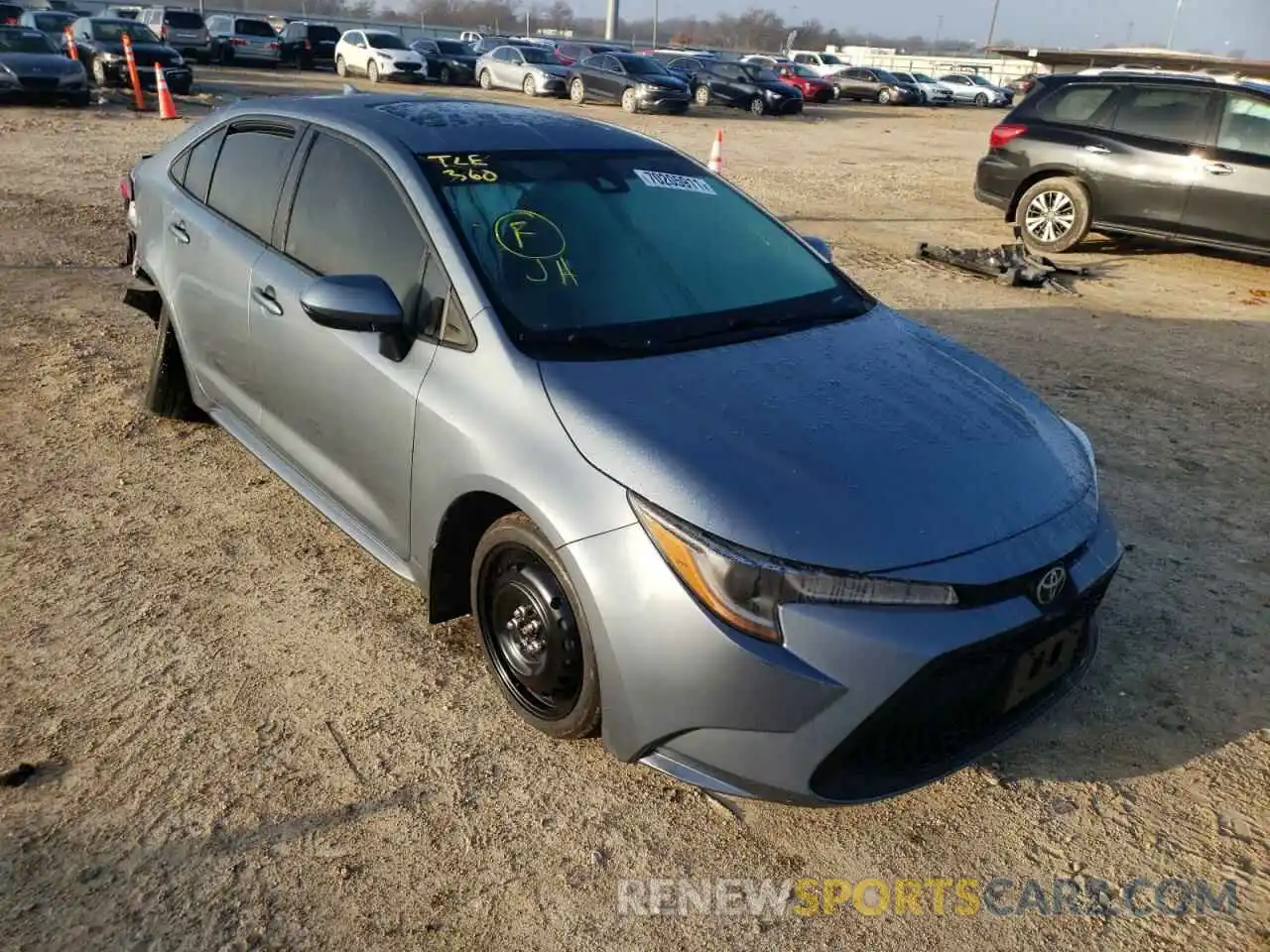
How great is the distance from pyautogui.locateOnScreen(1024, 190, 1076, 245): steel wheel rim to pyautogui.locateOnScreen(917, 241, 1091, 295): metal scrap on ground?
77 cm

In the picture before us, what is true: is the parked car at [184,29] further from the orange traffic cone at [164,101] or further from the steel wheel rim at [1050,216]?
the steel wheel rim at [1050,216]

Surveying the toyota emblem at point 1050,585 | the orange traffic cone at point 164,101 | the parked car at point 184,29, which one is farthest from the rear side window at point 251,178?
the parked car at point 184,29

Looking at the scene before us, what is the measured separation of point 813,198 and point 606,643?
1102 cm

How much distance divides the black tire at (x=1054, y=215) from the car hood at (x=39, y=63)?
16.3 meters

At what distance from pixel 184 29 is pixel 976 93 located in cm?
2979

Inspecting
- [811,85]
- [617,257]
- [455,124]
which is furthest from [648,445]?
[811,85]

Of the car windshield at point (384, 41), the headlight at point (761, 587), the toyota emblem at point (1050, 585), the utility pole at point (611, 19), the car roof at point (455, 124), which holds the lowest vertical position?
the toyota emblem at point (1050, 585)

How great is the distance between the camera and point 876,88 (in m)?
36.4

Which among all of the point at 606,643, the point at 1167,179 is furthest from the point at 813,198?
the point at 606,643

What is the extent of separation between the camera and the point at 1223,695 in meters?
3.24

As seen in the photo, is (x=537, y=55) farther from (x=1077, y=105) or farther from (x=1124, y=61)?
(x=1124, y=61)

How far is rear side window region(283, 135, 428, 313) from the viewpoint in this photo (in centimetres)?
309

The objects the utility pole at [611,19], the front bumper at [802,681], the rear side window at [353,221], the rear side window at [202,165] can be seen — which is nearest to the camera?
the front bumper at [802,681]

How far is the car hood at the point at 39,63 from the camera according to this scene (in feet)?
55.1
